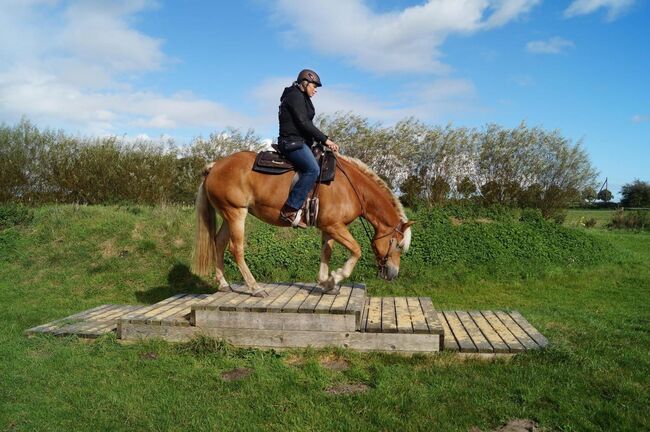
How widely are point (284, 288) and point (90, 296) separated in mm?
5402

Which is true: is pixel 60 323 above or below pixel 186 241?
below

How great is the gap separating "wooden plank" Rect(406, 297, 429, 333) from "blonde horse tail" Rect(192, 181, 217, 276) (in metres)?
2.99

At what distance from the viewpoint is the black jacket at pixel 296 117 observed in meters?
6.57

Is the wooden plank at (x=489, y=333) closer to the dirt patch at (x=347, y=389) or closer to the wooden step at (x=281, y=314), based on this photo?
the wooden step at (x=281, y=314)

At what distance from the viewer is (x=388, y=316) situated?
6.80 m

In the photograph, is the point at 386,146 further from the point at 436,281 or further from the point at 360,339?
the point at 360,339

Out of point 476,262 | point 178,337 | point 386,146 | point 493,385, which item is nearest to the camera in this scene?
point 493,385

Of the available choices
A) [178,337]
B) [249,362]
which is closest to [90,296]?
[178,337]

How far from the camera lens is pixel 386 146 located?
59.0 feet

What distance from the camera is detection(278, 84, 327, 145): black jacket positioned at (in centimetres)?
657

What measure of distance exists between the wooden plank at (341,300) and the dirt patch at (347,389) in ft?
3.50

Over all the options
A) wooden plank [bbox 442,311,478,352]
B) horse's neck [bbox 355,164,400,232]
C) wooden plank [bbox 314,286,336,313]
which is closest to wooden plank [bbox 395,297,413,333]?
wooden plank [bbox 442,311,478,352]

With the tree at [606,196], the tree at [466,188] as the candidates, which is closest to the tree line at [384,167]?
the tree at [466,188]

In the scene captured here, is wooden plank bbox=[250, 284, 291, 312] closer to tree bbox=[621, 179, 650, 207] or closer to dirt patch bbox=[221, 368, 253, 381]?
dirt patch bbox=[221, 368, 253, 381]
